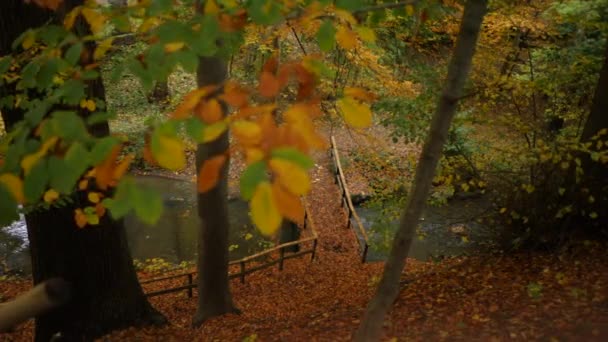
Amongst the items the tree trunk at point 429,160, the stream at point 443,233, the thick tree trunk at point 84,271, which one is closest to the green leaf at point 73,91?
the tree trunk at point 429,160

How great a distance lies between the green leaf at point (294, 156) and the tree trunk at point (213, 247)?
510cm

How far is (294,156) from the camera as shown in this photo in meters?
1.36

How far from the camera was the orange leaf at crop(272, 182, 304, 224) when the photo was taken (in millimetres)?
1341

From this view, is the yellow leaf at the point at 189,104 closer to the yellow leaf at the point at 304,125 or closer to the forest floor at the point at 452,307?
the yellow leaf at the point at 304,125

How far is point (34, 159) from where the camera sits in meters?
1.75

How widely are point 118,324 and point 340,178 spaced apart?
37.6 feet

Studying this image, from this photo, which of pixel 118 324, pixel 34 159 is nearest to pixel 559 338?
pixel 34 159

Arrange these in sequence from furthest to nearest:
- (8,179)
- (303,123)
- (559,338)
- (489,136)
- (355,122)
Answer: (489,136), (559,338), (355,122), (8,179), (303,123)

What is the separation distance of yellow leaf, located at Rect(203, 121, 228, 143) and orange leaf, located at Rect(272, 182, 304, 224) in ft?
1.22

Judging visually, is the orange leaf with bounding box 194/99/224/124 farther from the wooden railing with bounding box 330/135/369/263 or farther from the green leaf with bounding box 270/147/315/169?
the wooden railing with bounding box 330/135/369/263

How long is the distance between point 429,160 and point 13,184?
7.75ft

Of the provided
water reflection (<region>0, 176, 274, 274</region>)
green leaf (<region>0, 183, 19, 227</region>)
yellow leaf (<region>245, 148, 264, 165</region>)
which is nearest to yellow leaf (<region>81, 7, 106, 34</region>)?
green leaf (<region>0, 183, 19, 227</region>)

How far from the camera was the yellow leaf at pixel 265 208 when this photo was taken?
136 centimetres

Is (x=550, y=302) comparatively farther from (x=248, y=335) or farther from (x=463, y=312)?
(x=248, y=335)
